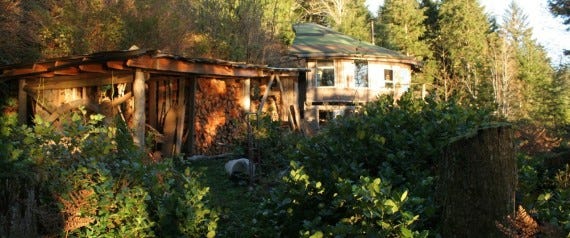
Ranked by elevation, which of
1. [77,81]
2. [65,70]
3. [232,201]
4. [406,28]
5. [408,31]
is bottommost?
[232,201]

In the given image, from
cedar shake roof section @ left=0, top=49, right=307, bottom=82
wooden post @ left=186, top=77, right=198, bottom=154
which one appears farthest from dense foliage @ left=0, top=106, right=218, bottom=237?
wooden post @ left=186, top=77, right=198, bottom=154

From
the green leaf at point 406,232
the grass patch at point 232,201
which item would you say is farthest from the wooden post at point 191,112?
the green leaf at point 406,232

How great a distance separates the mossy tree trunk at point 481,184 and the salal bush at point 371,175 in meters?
0.17

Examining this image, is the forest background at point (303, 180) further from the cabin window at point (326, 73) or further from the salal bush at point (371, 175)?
the cabin window at point (326, 73)

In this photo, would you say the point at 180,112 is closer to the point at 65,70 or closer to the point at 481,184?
the point at 65,70

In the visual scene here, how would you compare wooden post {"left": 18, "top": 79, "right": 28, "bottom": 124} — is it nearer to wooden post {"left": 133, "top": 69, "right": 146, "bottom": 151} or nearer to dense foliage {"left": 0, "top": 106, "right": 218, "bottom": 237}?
wooden post {"left": 133, "top": 69, "right": 146, "bottom": 151}

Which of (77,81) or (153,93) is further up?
(77,81)

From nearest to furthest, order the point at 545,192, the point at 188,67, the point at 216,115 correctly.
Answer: the point at 545,192
the point at 188,67
the point at 216,115

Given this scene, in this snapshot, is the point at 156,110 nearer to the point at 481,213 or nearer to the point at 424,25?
the point at 481,213

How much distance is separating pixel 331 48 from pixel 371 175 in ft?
78.6

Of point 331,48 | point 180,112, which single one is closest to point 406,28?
point 331,48

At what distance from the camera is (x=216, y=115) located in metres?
14.0

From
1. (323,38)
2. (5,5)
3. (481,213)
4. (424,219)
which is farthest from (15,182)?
(323,38)

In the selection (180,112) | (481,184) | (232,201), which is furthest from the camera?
(180,112)
